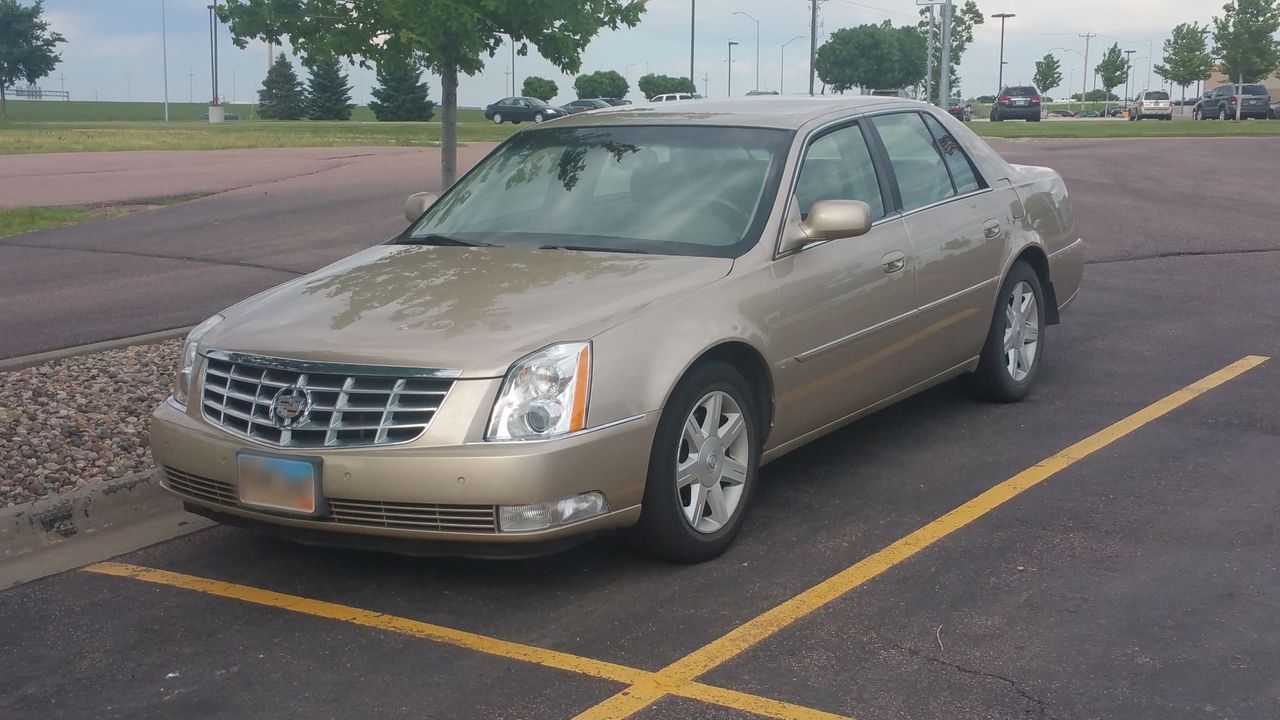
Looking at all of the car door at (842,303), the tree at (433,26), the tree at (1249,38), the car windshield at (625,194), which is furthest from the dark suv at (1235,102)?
the car windshield at (625,194)

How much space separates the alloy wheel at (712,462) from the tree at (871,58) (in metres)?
117

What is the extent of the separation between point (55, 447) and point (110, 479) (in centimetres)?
62

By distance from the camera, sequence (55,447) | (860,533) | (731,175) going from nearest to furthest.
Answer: (860,533)
(731,175)
(55,447)

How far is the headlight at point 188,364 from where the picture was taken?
195 inches

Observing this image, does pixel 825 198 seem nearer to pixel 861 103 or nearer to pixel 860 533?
pixel 861 103

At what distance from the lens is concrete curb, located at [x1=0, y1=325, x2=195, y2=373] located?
26.0 feet

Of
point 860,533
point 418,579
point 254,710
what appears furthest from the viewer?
point 860,533

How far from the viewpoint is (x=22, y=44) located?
8094cm

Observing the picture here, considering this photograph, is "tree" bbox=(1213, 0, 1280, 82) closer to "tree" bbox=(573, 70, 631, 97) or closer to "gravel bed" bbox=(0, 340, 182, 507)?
"tree" bbox=(573, 70, 631, 97)

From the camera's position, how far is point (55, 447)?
616cm

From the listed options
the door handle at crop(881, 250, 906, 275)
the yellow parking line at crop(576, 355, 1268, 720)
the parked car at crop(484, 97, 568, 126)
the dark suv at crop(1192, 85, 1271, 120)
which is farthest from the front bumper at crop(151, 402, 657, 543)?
the parked car at crop(484, 97, 568, 126)

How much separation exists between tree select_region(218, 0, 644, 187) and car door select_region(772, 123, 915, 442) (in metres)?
2.85

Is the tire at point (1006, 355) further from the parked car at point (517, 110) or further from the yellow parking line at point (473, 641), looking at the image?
the parked car at point (517, 110)

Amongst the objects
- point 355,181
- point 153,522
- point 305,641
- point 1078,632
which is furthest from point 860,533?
point 355,181
